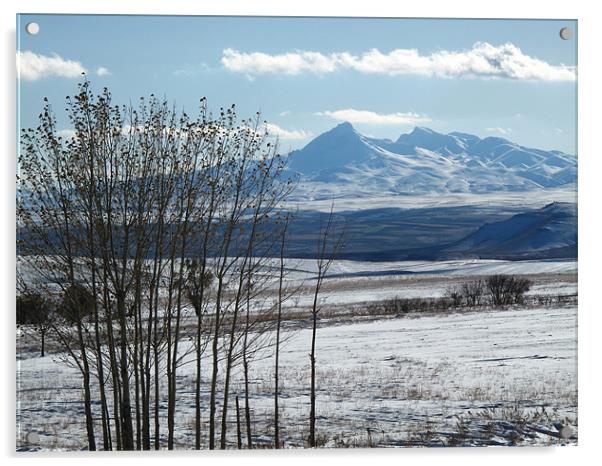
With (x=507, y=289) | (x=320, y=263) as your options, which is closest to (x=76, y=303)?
(x=320, y=263)

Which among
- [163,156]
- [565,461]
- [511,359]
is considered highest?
[163,156]

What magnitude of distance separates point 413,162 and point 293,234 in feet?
3.20

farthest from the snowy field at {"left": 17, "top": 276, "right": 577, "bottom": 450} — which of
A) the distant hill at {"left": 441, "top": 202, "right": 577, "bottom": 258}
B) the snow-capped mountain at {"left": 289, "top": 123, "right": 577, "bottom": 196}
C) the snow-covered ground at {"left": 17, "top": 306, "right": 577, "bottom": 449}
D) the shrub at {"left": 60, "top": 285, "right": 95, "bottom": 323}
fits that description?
the snow-capped mountain at {"left": 289, "top": 123, "right": 577, "bottom": 196}

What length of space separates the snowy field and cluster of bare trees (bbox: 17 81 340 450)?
10 cm

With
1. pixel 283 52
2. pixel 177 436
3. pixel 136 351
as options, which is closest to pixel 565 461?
pixel 177 436

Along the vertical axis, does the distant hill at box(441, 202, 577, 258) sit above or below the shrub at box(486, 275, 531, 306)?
above

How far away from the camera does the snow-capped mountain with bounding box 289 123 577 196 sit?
5.49 metres

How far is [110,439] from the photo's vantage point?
17.3 ft

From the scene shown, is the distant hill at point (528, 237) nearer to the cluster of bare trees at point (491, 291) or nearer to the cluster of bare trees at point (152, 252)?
the cluster of bare trees at point (491, 291)

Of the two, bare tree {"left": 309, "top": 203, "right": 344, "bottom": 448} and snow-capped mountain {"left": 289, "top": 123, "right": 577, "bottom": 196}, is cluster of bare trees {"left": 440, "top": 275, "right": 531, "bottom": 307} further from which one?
bare tree {"left": 309, "top": 203, "right": 344, "bottom": 448}

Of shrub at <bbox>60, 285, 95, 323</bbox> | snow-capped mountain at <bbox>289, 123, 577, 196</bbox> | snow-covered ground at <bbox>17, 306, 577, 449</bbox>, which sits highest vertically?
snow-capped mountain at <bbox>289, 123, 577, 196</bbox>

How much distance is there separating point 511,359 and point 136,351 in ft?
7.97

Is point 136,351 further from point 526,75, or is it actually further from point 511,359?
point 526,75

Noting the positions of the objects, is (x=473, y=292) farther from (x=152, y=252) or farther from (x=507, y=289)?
(x=152, y=252)
